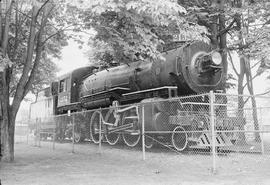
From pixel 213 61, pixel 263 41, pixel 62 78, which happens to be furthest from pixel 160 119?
pixel 62 78

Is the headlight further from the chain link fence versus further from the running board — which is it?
the running board

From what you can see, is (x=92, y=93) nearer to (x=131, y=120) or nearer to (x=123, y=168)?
(x=131, y=120)

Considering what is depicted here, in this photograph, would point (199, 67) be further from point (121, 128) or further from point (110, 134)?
point (110, 134)

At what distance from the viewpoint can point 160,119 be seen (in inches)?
480

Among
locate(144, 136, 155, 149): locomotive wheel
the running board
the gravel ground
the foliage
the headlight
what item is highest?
the foliage

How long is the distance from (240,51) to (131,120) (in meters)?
7.95

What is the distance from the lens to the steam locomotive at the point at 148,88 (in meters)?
12.2

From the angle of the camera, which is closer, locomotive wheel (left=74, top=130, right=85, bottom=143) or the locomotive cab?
locomotive wheel (left=74, top=130, right=85, bottom=143)

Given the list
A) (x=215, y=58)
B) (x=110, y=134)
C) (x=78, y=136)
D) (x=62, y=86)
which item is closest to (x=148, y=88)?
(x=215, y=58)

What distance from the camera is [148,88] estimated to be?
13.5m

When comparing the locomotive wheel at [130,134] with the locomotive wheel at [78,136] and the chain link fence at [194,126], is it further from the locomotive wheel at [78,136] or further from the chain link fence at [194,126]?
the locomotive wheel at [78,136]

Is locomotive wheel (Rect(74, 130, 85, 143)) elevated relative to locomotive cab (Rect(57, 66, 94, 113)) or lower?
lower

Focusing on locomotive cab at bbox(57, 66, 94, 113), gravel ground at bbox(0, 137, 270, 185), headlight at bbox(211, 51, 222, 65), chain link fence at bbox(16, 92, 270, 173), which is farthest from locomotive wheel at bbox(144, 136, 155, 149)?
locomotive cab at bbox(57, 66, 94, 113)

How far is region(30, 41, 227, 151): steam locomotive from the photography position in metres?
12.2
